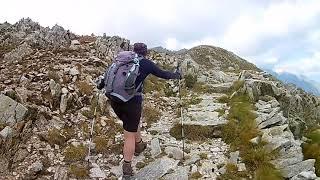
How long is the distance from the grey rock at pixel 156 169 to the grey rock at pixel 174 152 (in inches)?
14.5

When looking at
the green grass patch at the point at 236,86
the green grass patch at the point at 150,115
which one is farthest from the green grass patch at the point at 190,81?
the green grass patch at the point at 150,115

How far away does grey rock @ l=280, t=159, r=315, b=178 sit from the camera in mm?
11422

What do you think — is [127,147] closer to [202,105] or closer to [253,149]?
[253,149]

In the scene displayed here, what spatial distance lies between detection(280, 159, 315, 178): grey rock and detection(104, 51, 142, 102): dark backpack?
4.64 meters

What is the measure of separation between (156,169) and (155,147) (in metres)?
1.62

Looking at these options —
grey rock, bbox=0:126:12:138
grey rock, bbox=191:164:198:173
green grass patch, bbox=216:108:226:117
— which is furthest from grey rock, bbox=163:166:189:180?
grey rock, bbox=0:126:12:138

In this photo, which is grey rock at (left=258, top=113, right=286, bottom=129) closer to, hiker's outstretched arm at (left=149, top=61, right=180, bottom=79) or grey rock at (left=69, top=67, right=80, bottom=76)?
hiker's outstretched arm at (left=149, top=61, right=180, bottom=79)

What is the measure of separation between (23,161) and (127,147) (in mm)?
3290

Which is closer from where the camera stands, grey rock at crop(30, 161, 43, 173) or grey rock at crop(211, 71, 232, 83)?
grey rock at crop(30, 161, 43, 173)

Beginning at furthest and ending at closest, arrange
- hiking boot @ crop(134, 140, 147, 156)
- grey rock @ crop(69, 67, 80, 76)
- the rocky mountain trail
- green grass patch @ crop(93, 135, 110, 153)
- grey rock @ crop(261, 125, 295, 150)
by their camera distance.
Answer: grey rock @ crop(69, 67, 80, 76), green grass patch @ crop(93, 135, 110, 153), hiking boot @ crop(134, 140, 147, 156), grey rock @ crop(261, 125, 295, 150), the rocky mountain trail

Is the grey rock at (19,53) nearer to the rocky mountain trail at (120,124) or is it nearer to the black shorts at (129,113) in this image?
the rocky mountain trail at (120,124)

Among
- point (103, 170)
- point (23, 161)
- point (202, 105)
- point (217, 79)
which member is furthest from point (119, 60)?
point (217, 79)

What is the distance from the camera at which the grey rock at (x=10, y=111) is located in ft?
44.9

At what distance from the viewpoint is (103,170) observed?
12.3 meters
